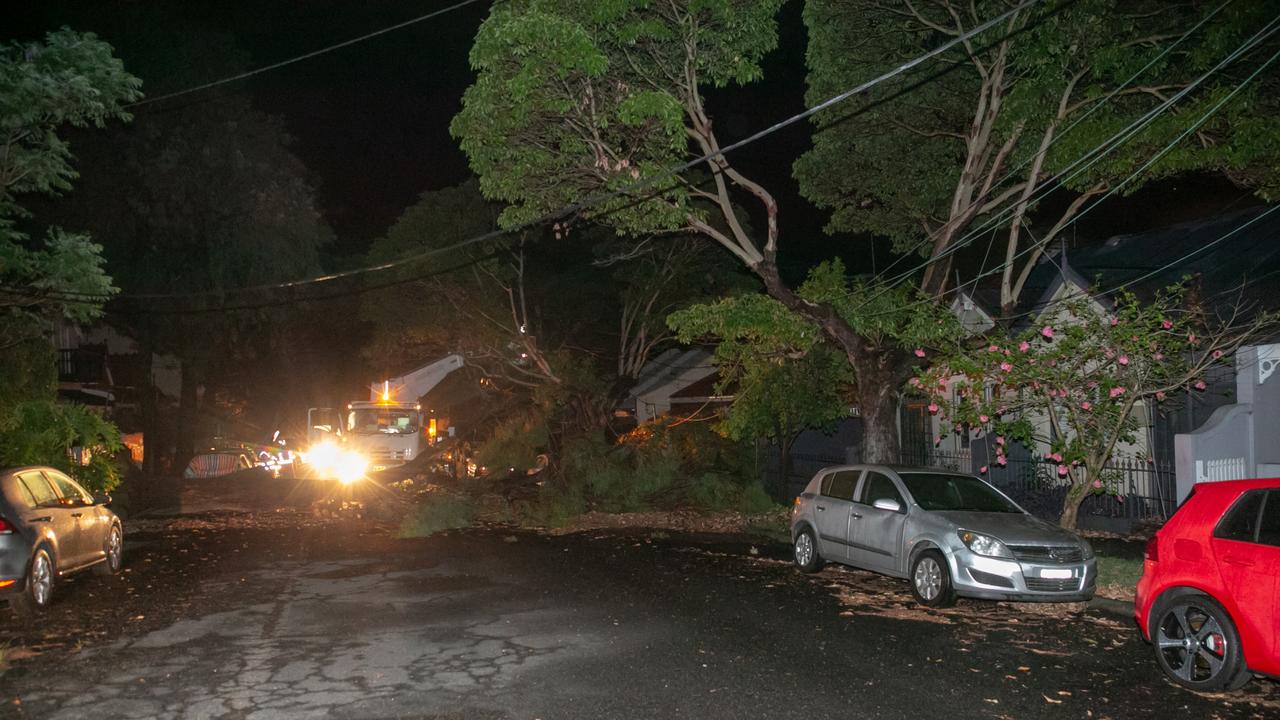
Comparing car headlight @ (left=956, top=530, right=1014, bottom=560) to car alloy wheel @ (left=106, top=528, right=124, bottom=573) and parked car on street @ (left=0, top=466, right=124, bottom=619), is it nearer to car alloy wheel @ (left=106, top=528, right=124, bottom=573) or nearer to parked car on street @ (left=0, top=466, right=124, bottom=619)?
parked car on street @ (left=0, top=466, right=124, bottom=619)

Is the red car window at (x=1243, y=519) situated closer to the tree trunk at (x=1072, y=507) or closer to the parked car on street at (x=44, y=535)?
the tree trunk at (x=1072, y=507)

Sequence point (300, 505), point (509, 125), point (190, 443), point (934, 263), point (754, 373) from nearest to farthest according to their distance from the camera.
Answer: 1. point (509, 125)
2. point (934, 263)
3. point (754, 373)
4. point (300, 505)
5. point (190, 443)

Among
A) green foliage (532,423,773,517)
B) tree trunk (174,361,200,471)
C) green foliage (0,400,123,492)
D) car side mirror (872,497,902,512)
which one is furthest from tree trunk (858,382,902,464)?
tree trunk (174,361,200,471)

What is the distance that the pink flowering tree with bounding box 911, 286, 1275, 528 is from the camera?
44.8ft

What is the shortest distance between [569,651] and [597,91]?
929 centimetres

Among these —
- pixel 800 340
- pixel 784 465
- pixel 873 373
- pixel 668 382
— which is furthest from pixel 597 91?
pixel 668 382

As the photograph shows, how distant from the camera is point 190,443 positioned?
42.1m

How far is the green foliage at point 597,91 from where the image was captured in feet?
47.1

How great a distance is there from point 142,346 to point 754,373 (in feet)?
82.0

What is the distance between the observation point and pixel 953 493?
41.2 ft

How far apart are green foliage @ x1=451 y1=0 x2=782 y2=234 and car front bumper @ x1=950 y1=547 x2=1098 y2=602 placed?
7124 millimetres

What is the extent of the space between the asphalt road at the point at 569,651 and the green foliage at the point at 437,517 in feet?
14.6

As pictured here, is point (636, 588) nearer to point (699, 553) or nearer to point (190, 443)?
point (699, 553)

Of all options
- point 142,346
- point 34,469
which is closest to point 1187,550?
point 34,469
